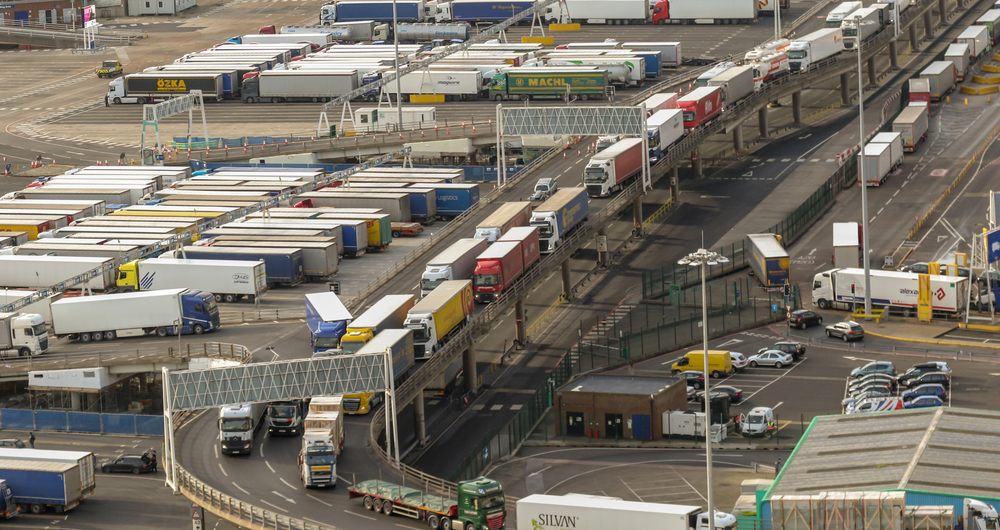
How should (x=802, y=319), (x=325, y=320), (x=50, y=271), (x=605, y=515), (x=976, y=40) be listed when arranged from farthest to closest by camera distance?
(x=976, y=40) < (x=50, y=271) < (x=802, y=319) < (x=325, y=320) < (x=605, y=515)

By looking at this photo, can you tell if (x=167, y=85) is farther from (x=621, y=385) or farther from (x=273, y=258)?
(x=621, y=385)

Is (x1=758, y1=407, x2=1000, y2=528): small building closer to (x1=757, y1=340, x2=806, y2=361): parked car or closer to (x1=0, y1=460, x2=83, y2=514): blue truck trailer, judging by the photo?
(x1=757, y1=340, x2=806, y2=361): parked car

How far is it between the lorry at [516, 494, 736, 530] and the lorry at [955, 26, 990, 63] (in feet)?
419

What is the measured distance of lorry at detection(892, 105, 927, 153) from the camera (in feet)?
494

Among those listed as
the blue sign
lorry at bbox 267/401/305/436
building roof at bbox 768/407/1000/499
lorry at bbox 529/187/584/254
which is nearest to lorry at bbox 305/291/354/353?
lorry at bbox 267/401/305/436

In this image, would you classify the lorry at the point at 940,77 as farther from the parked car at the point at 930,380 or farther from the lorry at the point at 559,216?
the parked car at the point at 930,380

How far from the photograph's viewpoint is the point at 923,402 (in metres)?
89.4

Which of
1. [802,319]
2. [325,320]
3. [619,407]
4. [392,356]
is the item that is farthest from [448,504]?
[802,319]

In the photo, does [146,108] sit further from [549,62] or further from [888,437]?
[888,437]

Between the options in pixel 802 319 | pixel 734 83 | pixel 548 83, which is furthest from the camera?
pixel 548 83

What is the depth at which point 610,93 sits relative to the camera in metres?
175

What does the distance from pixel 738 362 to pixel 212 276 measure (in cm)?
3779

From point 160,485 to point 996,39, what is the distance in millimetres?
144374

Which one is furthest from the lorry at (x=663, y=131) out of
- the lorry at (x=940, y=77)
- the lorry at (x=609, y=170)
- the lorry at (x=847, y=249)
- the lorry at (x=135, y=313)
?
the lorry at (x=135, y=313)
